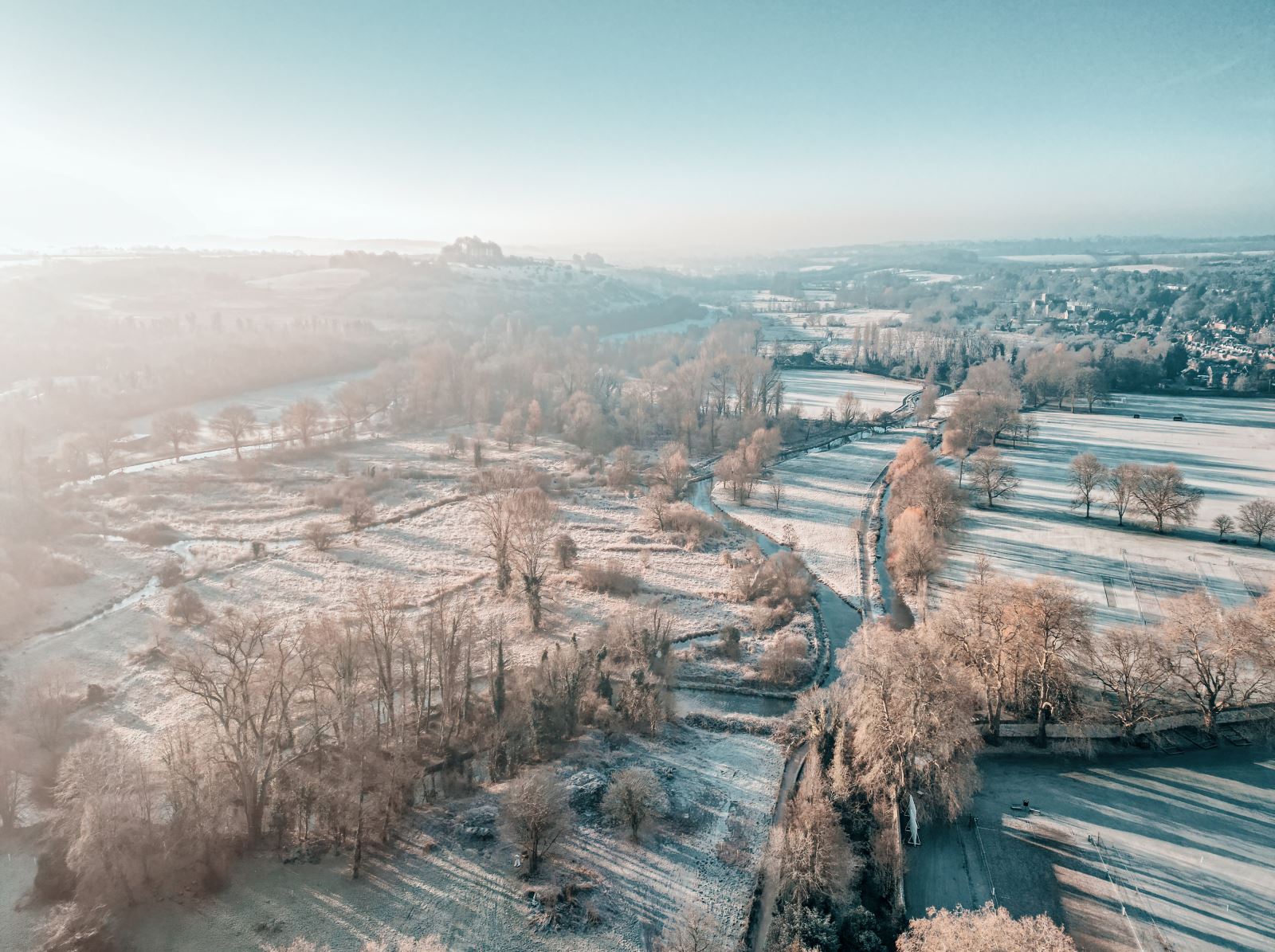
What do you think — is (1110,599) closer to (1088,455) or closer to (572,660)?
(1088,455)

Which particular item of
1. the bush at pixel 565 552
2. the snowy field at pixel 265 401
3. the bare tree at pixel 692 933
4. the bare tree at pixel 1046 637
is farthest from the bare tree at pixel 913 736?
the snowy field at pixel 265 401

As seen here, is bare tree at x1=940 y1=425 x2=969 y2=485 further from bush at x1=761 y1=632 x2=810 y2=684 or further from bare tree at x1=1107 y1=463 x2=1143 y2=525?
bush at x1=761 y1=632 x2=810 y2=684

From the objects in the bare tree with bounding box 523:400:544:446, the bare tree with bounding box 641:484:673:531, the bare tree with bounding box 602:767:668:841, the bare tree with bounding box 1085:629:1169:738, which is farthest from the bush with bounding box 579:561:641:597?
the bare tree with bounding box 523:400:544:446

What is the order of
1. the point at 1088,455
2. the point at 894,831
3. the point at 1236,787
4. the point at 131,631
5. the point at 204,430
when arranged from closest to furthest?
the point at 894,831 < the point at 1236,787 < the point at 131,631 < the point at 1088,455 < the point at 204,430

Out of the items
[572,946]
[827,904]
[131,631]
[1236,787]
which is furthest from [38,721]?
[1236,787]

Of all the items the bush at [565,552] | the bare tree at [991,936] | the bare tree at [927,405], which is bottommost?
the bush at [565,552]

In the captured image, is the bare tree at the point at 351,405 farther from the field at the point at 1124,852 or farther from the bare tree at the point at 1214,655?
the bare tree at the point at 1214,655
